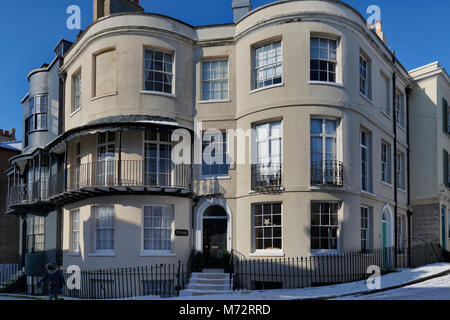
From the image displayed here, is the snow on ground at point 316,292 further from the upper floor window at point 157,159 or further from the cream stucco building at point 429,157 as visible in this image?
the cream stucco building at point 429,157

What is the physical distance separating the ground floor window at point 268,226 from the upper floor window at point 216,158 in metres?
2.12

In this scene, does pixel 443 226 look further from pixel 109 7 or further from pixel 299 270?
pixel 109 7

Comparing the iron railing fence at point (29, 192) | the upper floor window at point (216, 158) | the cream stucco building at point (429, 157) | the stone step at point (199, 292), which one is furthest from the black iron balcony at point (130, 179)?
the cream stucco building at point (429, 157)

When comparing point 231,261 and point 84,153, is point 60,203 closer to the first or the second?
point 84,153

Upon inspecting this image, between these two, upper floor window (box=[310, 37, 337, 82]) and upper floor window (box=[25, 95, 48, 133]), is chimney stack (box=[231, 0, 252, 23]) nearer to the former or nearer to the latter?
upper floor window (box=[310, 37, 337, 82])

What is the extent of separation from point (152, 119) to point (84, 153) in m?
3.52

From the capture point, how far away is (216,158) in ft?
67.4

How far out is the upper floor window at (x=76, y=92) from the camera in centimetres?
2292

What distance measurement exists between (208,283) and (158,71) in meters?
8.18

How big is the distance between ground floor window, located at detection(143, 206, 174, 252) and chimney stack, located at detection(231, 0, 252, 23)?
27.3ft

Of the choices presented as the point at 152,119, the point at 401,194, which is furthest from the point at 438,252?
the point at 152,119

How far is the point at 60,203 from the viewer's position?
2250cm

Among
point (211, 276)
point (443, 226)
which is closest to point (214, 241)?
point (211, 276)

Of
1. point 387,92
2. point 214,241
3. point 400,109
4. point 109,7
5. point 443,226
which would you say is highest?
point 109,7
